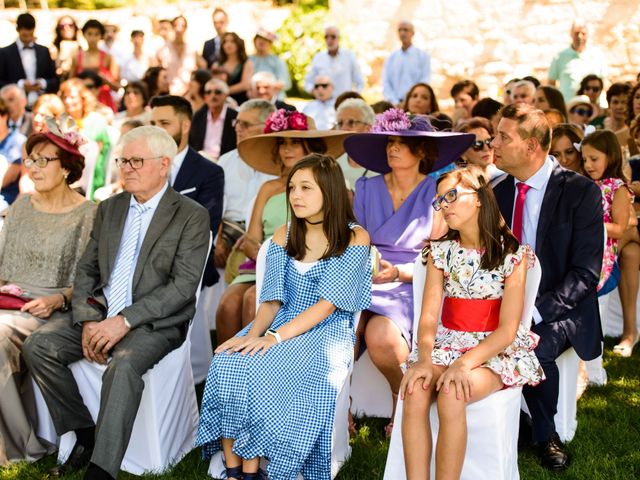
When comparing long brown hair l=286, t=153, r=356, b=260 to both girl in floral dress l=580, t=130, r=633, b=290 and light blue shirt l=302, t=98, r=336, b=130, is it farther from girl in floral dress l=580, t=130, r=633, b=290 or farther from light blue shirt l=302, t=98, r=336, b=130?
light blue shirt l=302, t=98, r=336, b=130

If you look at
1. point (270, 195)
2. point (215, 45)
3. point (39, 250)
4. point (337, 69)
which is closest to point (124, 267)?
point (39, 250)

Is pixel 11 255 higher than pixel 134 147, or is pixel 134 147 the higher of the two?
pixel 134 147

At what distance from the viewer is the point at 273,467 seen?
397 centimetres

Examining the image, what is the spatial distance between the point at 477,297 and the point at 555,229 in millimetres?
831

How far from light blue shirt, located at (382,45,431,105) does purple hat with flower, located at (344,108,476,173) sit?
6562mm

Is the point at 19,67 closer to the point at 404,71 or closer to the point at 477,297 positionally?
the point at 404,71

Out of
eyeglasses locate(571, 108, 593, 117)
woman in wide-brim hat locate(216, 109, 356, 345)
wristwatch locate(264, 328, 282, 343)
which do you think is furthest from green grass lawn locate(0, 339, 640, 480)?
eyeglasses locate(571, 108, 593, 117)

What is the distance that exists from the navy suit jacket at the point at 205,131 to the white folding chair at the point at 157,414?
4205 millimetres

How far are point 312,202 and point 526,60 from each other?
10305 millimetres

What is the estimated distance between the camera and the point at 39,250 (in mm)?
5059

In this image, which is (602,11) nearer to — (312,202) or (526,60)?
(526,60)

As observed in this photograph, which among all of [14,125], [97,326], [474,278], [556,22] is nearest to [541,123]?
[474,278]

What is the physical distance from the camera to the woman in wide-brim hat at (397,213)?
4.71 meters

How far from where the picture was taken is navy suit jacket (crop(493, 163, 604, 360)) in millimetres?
4527
